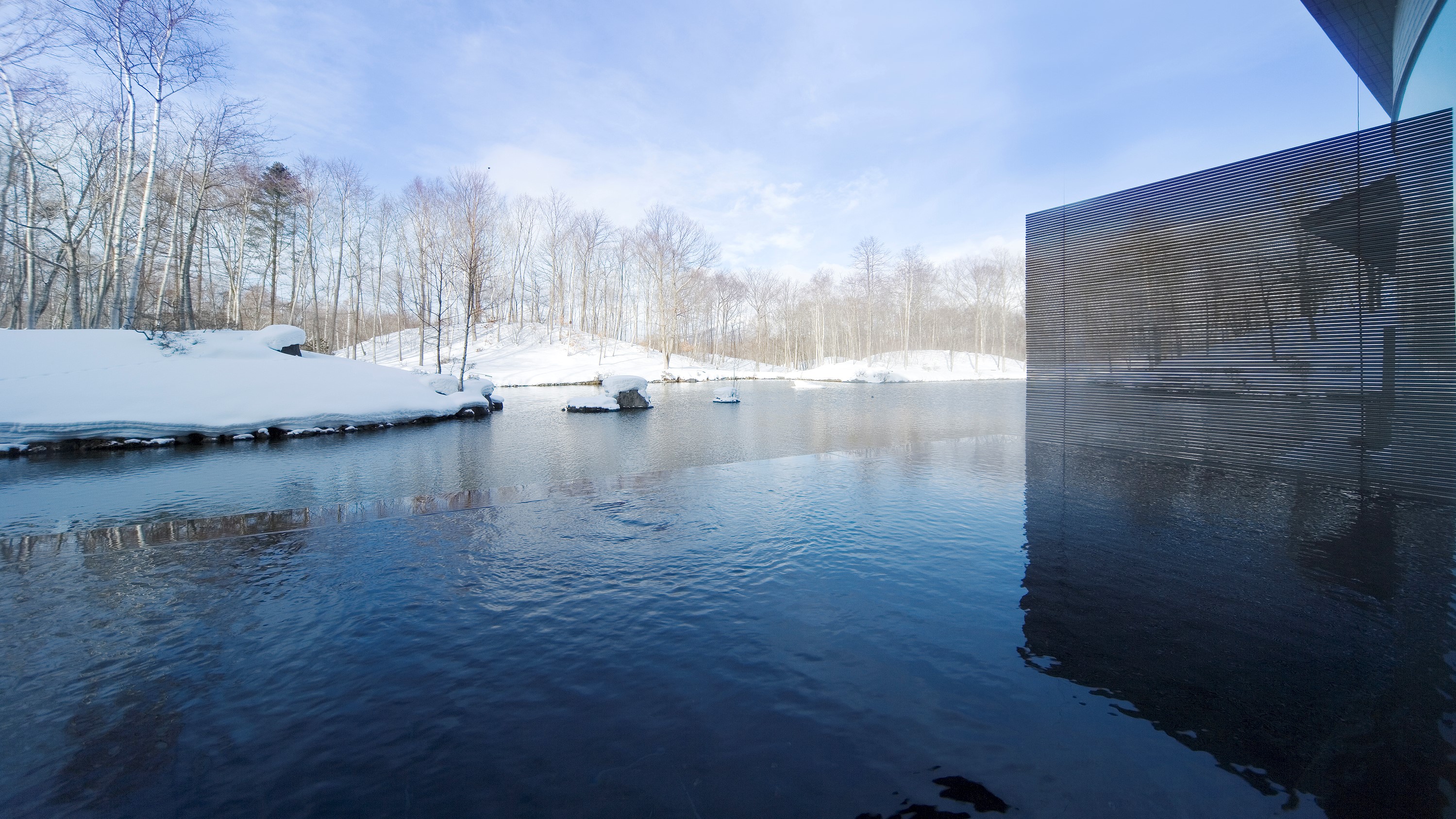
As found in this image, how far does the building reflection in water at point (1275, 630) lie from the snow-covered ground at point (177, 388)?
15.5 metres

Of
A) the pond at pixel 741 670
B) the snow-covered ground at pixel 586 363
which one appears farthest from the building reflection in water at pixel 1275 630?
the snow-covered ground at pixel 586 363

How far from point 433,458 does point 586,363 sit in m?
31.0

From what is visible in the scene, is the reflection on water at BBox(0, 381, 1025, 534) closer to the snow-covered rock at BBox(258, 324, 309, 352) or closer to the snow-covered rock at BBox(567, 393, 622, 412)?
the snow-covered rock at BBox(567, 393, 622, 412)

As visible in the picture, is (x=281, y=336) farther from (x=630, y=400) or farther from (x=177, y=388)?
(x=630, y=400)

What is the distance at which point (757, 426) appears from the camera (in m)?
14.9

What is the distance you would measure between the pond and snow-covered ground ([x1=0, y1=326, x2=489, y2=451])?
815 centimetres

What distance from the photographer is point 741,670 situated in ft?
10.0

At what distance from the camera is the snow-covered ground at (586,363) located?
3744 cm

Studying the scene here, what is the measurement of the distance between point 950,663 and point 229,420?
50.1 ft

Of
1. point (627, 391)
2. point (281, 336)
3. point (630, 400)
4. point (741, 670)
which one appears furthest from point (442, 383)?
point (741, 670)

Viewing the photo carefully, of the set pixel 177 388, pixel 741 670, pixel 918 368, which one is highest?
pixel 918 368

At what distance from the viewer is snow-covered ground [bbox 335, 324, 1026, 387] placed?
123 ft

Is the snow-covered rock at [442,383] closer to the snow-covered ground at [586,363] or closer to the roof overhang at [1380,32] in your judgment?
the snow-covered ground at [586,363]

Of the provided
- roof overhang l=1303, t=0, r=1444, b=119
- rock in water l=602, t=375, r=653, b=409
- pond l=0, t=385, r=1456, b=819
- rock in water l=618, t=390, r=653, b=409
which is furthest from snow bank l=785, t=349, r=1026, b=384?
pond l=0, t=385, r=1456, b=819
